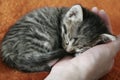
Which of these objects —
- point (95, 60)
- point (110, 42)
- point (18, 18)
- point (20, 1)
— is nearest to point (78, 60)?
point (95, 60)

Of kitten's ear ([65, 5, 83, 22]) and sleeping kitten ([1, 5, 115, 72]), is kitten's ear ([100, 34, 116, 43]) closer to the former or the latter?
sleeping kitten ([1, 5, 115, 72])

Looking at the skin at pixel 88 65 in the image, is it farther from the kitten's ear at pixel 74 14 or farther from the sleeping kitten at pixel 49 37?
the kitten's ear at pixel 74 14

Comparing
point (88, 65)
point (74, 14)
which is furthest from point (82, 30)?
point (88, 65)

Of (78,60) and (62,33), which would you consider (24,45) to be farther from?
(78,60)

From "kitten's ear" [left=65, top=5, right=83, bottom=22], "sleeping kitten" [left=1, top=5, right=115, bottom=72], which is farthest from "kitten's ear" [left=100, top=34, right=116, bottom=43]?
"kitten's ear" [left=65, top=5, right=83, bottom=22]

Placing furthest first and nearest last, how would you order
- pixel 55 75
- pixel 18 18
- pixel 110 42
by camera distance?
pixel 18 18, pixel 110 42, pixel 55 75

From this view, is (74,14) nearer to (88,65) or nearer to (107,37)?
(107,37)
